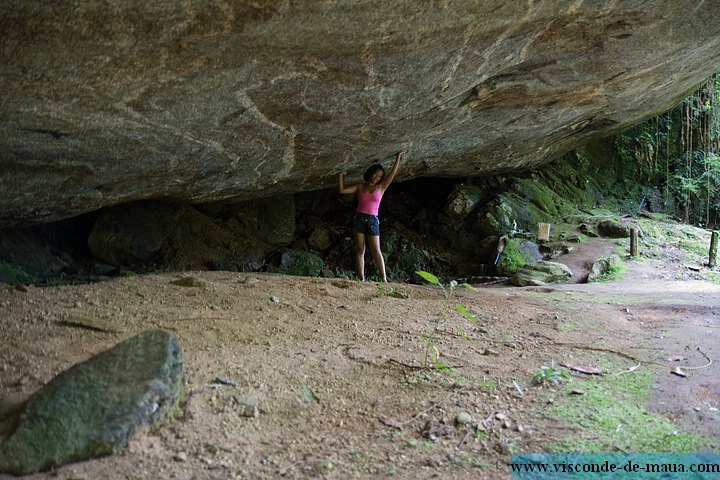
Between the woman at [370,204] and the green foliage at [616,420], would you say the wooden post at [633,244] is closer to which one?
the woman at [370,204]

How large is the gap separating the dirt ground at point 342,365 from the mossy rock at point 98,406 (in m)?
0.08

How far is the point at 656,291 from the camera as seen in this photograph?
7.27 m

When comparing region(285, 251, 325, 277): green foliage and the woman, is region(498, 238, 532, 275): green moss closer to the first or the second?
region(285, 251, 325, 277): green foliage

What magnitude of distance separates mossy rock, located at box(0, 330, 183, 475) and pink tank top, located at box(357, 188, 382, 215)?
483cm

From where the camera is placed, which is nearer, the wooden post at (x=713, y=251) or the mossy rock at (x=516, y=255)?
the wooden post at (x=713, y=251)

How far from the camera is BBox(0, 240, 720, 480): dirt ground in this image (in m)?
2.56

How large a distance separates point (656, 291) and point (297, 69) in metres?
5.67

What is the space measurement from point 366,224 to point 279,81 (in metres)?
3.03

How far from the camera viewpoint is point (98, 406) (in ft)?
7.82

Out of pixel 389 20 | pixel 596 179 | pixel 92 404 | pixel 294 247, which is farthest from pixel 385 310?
pixel 596 179

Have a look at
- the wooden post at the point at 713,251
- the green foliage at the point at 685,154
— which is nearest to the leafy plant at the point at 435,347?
the wooden post at the point at 713,251

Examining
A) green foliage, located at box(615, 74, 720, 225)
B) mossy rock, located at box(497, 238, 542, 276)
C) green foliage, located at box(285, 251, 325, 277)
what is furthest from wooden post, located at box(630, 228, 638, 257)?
green foliage, located at box(285, 251, 325, 277)

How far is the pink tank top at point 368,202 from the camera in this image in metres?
7.35

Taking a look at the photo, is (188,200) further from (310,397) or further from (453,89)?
(310,397)
